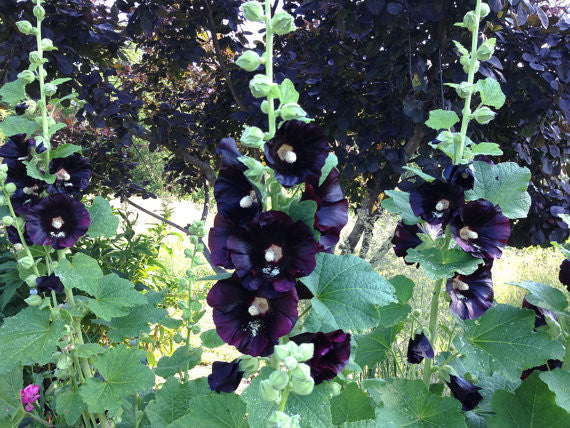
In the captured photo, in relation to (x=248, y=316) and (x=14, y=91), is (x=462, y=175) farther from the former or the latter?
(x=14, y=91)

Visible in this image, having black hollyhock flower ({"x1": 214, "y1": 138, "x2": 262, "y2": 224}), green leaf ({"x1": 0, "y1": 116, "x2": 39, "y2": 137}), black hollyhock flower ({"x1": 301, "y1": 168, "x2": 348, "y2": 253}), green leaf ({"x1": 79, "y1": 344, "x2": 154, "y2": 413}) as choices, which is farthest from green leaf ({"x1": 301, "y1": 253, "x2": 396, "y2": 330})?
green leaf ({"x1": 0, "y1": 116, "x2": 39, "y2": 137})

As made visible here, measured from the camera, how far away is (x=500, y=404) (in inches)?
36.1

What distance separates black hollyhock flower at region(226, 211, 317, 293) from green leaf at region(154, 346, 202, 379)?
62cm

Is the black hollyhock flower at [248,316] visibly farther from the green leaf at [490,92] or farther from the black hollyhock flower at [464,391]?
the green leaf at [490,92]

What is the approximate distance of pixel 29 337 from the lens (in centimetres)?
106

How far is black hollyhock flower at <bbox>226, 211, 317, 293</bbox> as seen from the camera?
25.9 inches

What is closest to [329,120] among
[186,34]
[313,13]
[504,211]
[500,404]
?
[313,13]

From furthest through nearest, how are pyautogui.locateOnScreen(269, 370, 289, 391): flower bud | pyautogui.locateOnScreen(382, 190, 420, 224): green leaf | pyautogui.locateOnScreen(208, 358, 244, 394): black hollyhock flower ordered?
pyautogui.locateOnScreen(382, 190, 420, 224): green leaf → pyautogui.locateOnScreen(208, 358, 244, 394): black hollyhock flower → pyautogui.locateOnScreen(269, 370, 289, 391): flower bud

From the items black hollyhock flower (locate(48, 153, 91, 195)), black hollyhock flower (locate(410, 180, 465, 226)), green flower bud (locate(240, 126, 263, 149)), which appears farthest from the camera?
black hollyhock flower (locate(48, 153, 91, 195))

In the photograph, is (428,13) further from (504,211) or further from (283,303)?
(283,303)

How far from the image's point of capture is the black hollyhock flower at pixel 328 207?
0.72m

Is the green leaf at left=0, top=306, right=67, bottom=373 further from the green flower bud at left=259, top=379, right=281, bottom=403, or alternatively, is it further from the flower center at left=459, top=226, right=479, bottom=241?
the flower center at left=459, top=226, right=479, bottom=241

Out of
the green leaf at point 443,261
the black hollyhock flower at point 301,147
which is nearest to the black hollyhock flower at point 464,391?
the green leaf at point 443,261

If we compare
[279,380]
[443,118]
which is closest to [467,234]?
[443,118]
